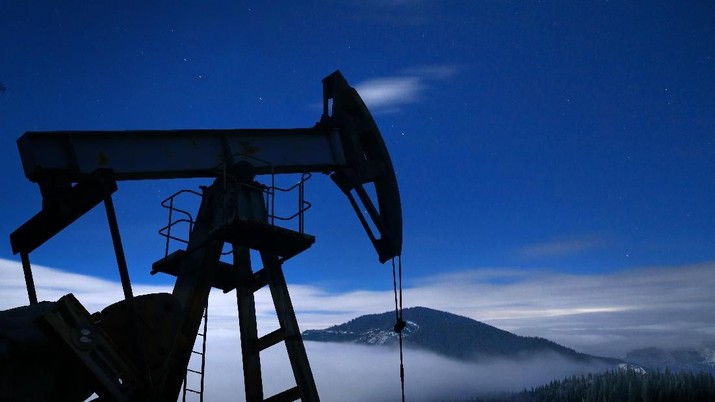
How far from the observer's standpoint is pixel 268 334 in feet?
23.7

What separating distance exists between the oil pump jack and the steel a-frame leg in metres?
0.01

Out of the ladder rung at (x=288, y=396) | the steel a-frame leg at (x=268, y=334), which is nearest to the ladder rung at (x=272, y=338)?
the steel a-frame leg at (x=268, y=334)

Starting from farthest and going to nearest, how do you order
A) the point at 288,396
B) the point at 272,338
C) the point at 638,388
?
the point at 638,388 < the point at 272,338 < the point at 288,396

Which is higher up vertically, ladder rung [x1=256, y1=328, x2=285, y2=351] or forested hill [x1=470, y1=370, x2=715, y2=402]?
ladder rung [x1=256, y1=328, x2=285, y2=351]

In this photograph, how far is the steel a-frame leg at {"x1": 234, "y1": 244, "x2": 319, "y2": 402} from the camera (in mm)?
6965

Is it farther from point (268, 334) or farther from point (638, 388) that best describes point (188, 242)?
point (638, 388)

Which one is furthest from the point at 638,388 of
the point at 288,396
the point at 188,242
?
the point at 188,242

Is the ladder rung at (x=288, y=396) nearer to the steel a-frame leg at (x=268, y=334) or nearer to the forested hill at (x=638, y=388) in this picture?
the steel a-frame leg at (x=268, y=334)

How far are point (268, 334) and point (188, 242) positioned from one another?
1.43 meters

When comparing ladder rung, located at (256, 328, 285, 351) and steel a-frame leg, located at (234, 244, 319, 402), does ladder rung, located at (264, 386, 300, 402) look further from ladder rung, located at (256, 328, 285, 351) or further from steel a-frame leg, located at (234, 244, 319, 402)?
ladder rung, located at (256, 328, 285, 351)

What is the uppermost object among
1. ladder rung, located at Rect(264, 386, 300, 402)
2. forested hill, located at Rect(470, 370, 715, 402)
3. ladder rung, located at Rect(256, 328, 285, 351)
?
ladder rung, located at Rect(256, 328, 285, 351)

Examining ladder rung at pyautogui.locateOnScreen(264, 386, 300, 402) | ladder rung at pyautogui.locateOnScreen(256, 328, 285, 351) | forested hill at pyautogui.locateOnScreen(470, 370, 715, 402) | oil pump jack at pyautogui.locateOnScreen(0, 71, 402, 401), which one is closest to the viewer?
oil pump jack at pyautogui.locateOnScreen(0, 71, 402, 401)

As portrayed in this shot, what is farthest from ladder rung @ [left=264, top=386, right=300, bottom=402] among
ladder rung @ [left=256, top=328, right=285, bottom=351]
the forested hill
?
the forested hill

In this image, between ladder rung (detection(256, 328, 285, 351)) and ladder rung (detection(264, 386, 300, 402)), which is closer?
ladder rung (detection(264, 386, 300, 402))
